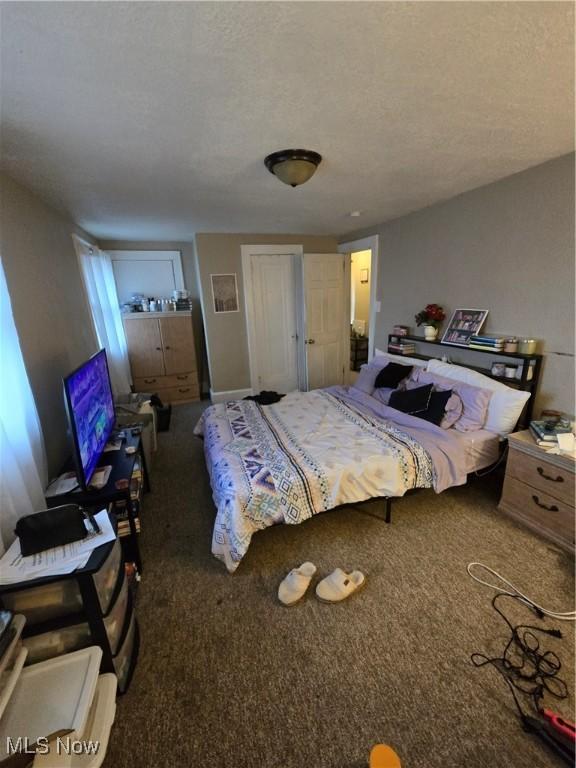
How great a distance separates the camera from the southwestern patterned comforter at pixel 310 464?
1.81 metres

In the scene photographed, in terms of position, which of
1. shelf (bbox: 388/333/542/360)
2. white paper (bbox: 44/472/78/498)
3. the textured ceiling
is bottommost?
white paper (bbox: 44/472/78/498)

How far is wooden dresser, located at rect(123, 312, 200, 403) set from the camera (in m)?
4.33

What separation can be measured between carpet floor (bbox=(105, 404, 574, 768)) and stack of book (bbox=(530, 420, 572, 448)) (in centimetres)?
61

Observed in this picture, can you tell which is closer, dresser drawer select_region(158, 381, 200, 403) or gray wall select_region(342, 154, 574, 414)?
gray wall select_region(342, 154, 574, 414)

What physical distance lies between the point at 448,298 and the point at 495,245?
0.58 m

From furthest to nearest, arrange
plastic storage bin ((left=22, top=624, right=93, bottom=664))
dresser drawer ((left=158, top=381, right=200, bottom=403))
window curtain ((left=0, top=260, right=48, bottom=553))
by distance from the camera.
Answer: dresser drawer ((left=158, top=381, right=200, bottom=403)) < window curtain ((left=0, top=260, right=48, bottom=553)) < plastic storage bin ((left=22, top=624, right=93, bottom=664))

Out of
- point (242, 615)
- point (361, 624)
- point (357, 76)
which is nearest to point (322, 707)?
point (361, 624)

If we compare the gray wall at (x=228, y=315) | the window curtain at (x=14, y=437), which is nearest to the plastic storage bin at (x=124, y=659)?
the window curtain at (x=14, y=437)

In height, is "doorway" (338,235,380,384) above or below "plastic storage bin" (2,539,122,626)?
above

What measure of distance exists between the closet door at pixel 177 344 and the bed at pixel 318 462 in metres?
2.14

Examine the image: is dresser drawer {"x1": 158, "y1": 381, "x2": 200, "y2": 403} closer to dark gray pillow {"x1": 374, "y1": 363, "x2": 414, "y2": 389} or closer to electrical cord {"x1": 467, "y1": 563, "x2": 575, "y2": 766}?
dark gray pillow {"x1": 374, "y1": 363, "x2": 414, "y2": 389}

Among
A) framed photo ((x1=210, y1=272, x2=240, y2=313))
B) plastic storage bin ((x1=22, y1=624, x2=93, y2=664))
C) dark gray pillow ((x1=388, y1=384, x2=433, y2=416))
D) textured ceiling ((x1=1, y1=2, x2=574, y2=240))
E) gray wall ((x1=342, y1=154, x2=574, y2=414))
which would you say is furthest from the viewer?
framed photo ((x1=210, y1=272, x2=240, y2=313))

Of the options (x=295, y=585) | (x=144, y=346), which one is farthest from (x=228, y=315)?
(x=295, y=585)

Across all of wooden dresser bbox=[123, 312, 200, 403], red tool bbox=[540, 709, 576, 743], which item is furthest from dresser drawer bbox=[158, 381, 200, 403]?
red tool bbox=[540, 709, 576, 743]
